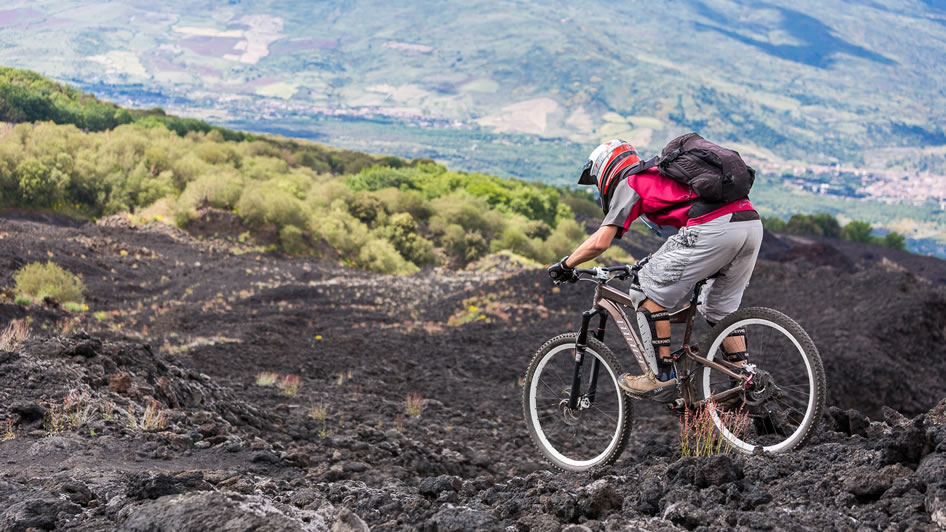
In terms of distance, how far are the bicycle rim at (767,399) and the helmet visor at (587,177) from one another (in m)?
1.04

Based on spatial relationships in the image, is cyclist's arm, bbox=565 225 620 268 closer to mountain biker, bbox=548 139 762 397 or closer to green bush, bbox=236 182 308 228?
Result: mountain biker, bbox=548 139 762 397

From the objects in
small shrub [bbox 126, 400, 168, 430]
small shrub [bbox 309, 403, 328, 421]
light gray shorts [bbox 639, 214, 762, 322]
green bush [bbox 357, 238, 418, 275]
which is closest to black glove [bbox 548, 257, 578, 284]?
light gray shorts [bbox 639, 214, 762, 322]

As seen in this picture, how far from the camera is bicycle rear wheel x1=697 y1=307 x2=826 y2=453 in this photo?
3850 millimetres

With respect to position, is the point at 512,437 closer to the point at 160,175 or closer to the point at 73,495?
the point at 73,495

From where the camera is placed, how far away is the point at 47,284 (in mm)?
15000

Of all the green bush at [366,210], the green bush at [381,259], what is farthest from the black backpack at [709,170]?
the green bush at [366,210]

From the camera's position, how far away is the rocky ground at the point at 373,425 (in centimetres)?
312

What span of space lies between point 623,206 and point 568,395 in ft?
4.63

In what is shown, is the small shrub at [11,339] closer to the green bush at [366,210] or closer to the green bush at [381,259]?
the green bush at [381,259]

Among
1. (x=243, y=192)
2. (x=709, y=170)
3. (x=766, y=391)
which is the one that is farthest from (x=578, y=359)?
(x=243, y=192)

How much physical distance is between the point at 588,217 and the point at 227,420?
181ft

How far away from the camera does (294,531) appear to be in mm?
2834

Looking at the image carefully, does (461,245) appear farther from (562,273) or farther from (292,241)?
(562,273)

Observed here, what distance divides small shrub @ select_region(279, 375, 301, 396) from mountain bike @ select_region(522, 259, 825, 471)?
14.9ft
